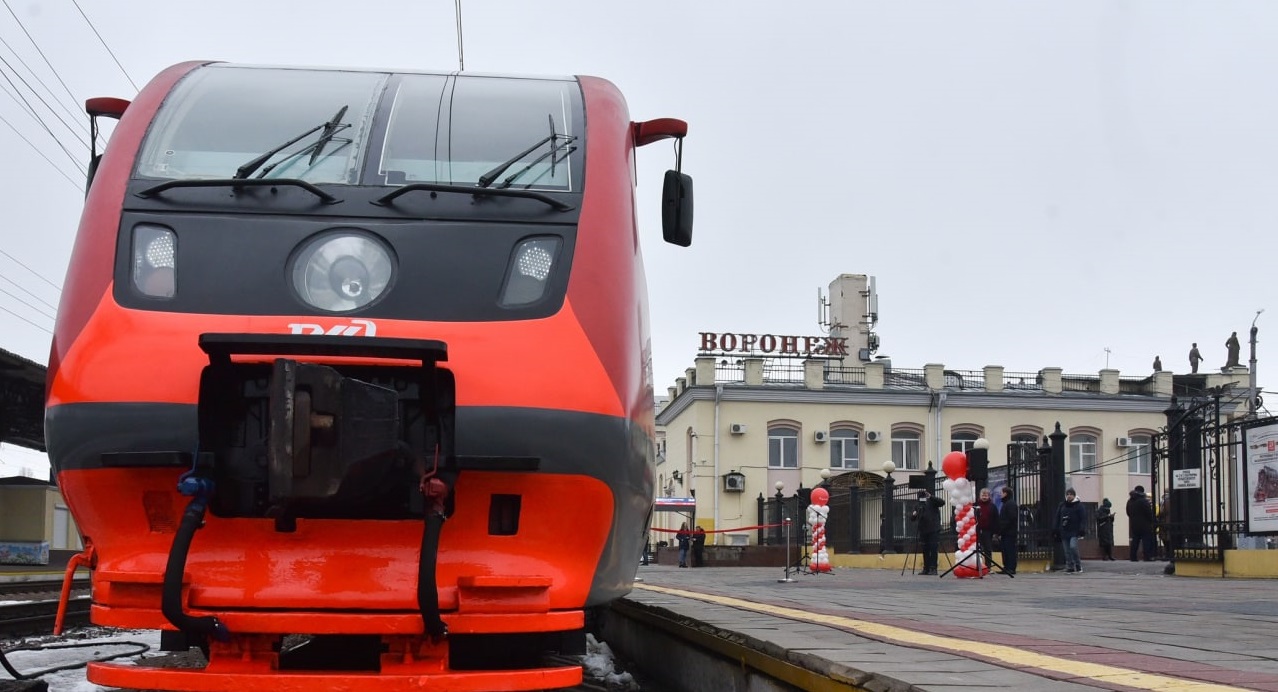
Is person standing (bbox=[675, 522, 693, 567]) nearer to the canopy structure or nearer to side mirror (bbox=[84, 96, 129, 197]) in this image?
the canopy structure

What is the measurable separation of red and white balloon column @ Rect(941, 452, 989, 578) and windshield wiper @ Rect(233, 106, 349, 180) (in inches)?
492

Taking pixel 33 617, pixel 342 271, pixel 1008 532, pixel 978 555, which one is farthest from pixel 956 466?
pixel 342 271

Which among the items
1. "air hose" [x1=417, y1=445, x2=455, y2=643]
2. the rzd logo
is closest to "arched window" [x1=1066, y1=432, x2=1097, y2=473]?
the rzd logo

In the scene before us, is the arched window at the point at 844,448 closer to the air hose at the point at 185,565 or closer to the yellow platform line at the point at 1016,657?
the yellow platform line at the point at 1016,657

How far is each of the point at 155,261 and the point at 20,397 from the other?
73.9 ft

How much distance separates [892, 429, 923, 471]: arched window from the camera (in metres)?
48.0

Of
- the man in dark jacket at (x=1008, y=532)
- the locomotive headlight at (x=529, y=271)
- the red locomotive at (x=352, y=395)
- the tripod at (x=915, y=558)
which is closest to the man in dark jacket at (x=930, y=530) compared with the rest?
the tripod at (x=915, y=558)

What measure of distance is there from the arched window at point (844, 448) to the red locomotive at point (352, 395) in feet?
141

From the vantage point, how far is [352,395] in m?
3.94

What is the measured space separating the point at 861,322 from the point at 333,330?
1948 inches

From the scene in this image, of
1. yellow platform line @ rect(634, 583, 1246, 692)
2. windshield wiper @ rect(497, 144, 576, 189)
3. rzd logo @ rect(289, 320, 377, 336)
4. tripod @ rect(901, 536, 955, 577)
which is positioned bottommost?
tripod @ rect(901, 536, 955, 577)

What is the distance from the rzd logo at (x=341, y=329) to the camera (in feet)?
14.0

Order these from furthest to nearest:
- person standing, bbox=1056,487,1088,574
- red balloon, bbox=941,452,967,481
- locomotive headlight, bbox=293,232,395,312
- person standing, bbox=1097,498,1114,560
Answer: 1. person standing, bbox=1097,498,1114,560
2. red balloon, bbox=941,452,967,481
3. person standing, bbox=1056,487,1088,574
4. locomotive headlight, bbox=293,232,395,312

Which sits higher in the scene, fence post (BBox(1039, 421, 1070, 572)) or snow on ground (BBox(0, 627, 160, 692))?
fence post (BBox(1039, 421, 1070, 572))
